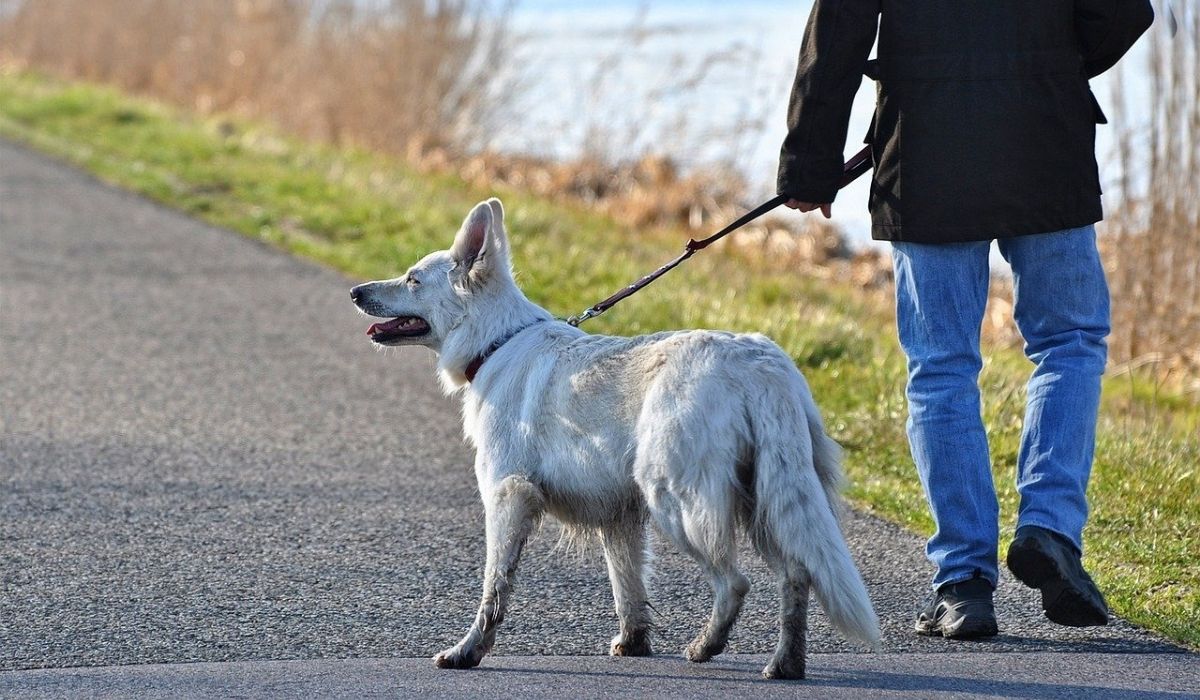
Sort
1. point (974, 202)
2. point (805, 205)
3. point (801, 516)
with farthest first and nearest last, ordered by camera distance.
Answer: point (805, 205) → point (974, 202) → point (801, 516)

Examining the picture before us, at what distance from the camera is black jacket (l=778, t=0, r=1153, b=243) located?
177 inches

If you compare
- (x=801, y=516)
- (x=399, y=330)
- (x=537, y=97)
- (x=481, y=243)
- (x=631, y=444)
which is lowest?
(x=801, y=516)

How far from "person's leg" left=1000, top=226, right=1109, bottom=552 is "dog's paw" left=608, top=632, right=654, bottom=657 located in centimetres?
113

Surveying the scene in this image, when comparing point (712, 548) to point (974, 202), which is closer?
point (712, 548)

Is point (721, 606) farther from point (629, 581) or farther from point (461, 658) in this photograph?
point (461, 658)

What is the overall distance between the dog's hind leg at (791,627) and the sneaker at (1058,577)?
0.72 m

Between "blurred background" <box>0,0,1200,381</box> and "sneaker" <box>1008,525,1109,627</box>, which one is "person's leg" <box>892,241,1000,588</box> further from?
"blurred background" <box>0,0,1200,381</box>

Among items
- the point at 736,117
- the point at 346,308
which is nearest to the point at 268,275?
the point at 346,308

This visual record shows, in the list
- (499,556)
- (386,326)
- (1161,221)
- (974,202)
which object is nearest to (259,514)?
(386,326)

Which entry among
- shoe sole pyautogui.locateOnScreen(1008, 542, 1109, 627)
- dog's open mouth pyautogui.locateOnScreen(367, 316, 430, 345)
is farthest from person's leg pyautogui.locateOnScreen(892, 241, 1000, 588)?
dog's open mouth pyautogui.locateOnScreen(367, 316, 430, 345)

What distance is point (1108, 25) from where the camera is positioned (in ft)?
14.9

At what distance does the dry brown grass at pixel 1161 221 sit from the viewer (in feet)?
28.1

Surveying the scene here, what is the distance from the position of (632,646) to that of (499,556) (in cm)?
47

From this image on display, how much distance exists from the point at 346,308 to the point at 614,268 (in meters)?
1.83
